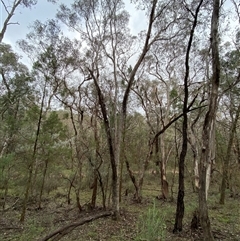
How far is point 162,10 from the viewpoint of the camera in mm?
6723

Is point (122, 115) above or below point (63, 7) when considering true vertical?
below

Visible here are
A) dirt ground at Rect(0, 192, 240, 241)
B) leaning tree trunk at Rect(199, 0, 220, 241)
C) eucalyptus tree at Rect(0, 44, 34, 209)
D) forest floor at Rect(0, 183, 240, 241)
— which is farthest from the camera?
eucalyptus tree at Rect(0, 44, 34, 209)

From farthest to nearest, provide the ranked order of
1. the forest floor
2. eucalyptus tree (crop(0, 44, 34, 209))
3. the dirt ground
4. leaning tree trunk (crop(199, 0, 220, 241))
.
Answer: eucalyptus tree (crop(0, 44, 34, 209))
the dirt ground
the forest floor
leaning tree trunk (crop(199, 0, 220, 241))

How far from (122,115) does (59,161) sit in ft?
16.1

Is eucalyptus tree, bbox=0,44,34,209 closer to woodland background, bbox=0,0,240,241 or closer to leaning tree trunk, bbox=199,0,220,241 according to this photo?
woodland background, bbox=0,0,240,241

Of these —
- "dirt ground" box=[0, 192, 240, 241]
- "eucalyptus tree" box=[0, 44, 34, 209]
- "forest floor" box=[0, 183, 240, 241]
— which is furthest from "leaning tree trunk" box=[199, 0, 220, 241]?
"eucalyptus tree" box=[0, 44, 34, 209]

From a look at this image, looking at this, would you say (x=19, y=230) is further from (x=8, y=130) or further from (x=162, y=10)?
(x=162, y=10)

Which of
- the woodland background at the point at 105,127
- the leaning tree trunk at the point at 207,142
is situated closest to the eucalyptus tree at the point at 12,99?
the woodland background at the point at 105,127

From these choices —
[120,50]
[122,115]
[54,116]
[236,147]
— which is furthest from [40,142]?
[236,147]

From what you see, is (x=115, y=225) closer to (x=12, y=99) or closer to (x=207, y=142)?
(x=207, y=142)

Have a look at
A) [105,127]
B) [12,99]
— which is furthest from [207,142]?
[12,99]

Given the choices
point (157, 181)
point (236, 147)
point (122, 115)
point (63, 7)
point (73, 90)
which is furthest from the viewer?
point (157, 181)

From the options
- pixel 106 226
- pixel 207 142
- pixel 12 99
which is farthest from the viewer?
pixel 12 99

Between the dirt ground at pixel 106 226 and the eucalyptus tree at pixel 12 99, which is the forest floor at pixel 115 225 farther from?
the eucalyptus tree at pixel 12 99
